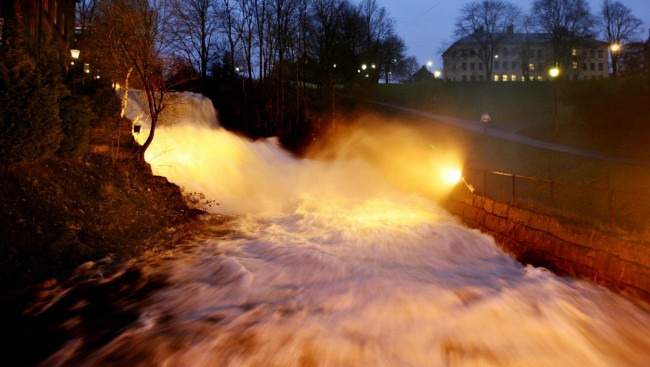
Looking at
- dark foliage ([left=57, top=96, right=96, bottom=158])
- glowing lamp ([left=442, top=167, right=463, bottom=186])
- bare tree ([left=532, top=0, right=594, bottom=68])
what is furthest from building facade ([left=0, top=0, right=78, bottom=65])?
bare tree ([left=532, top=0, right=594, bottom=68])

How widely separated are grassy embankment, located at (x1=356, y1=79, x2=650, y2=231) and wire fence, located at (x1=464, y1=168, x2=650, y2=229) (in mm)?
24

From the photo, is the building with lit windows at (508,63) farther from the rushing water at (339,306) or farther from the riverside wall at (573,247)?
the rushing water at (339,306)

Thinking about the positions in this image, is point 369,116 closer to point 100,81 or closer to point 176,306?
point 100,81

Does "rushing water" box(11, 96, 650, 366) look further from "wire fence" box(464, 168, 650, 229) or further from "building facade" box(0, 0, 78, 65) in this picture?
"building facade" box(0, 0, 78, 65)

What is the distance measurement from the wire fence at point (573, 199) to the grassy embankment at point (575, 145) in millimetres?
24

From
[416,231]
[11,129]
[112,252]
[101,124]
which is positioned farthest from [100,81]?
[416,231]

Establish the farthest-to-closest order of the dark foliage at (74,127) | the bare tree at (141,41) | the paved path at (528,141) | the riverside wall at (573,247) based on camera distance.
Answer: the paved path at (528,141) → the bare tree at (141,41) → the dark foliage at (74,127) → the riverside wall at (573,247)

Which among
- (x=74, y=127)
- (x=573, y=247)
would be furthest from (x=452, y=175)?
(x=74, y=127)

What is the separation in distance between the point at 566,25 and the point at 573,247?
194 feet

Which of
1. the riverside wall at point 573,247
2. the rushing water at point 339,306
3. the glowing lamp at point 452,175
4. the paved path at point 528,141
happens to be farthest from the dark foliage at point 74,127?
the paved path at point 528,141

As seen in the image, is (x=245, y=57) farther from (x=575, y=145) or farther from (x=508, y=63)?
(x=508, y=63)

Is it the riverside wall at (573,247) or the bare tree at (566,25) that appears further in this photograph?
the bare tree at (566,25)

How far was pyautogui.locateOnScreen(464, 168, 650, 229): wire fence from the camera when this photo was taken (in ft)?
28.8

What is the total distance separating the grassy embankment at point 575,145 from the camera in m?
10.7
